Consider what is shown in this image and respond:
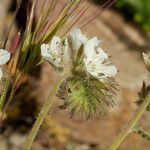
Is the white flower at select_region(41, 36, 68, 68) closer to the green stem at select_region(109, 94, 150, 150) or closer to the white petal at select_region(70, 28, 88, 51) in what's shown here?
the white petal at select_region(70, 28, 88, 51)

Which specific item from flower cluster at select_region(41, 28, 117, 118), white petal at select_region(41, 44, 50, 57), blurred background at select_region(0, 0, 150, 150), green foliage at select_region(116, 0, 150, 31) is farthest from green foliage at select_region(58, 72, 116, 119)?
green foliage at select_region(116, 0, 150, 31)

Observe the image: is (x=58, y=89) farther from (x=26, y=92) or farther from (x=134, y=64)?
(x=134, y=64)

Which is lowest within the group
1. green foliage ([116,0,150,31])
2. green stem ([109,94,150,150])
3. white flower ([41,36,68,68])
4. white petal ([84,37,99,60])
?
green foliage ([116,0,150,31])

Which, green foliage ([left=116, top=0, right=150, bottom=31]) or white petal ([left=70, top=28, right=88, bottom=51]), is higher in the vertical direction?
white petal ([left=70, top=28, right=88, bottom=51])

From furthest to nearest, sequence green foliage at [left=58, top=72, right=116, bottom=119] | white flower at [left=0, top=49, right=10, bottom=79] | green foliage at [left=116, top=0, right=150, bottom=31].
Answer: green foliage at [left=116, top=0, right=150, bottom=31]
green foliage at [left=58, top=72, right=116, bottom=119]
white flower at [left=0, top=49, right=10, bottom=79]

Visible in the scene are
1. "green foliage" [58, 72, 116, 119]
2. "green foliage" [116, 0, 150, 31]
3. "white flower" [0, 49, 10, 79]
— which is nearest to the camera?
"white flower" [0, 49, 10, 79]

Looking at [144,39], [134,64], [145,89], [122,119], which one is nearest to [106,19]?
[144,39]

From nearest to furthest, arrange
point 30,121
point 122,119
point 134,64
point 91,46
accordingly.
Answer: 1. point 91,46
2. point 30,121
3. point 122,119
4. point 134,64
